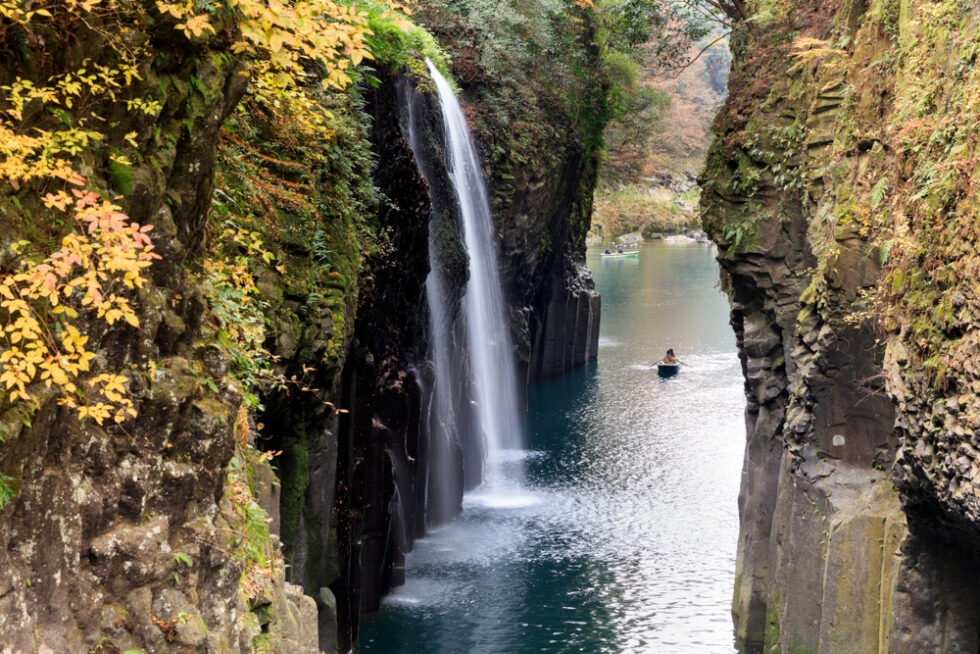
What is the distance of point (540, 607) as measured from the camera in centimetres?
2070

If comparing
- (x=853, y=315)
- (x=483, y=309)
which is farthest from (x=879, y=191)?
(x=483, y=309)

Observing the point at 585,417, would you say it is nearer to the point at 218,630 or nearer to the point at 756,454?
the point at 756,454

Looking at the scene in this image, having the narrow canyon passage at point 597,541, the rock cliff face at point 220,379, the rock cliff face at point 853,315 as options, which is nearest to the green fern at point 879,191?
the rock cliff face at point 853,315

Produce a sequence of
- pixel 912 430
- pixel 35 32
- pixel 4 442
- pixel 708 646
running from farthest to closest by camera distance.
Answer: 1. pixel 708 646
2. pixel 912 430
3. pixel 35 32
4. pixel 4 442

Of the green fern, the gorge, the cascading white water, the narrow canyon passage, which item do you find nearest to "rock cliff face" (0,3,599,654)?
the gorge

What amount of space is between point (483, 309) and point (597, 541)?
9373 mm

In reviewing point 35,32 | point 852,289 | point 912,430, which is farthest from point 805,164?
point 35,32

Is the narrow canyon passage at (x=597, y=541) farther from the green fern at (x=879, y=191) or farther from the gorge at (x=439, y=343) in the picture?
the green fern at (x=879, y=191)

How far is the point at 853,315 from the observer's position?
14477 millimetres

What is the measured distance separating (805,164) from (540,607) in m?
10.4

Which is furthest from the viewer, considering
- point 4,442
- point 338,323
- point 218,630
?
point 338,323

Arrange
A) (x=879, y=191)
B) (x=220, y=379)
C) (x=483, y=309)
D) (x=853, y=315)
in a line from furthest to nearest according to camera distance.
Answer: (x=483, y=309), (x=853, y=315), (x=879, y=191), (x=220, y=379)

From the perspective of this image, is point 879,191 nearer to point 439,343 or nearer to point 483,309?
point 439,343

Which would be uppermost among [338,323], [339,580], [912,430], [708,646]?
[338,323]
